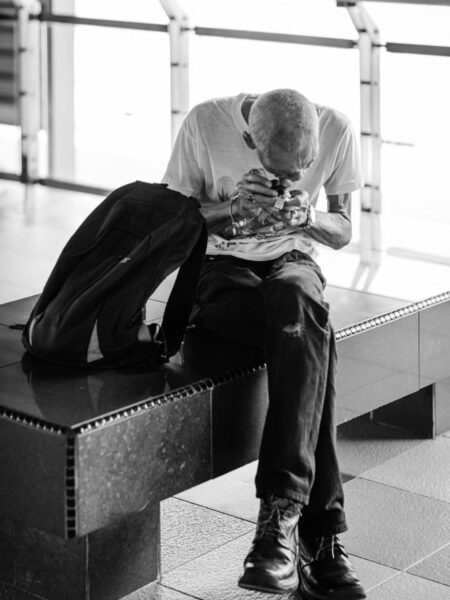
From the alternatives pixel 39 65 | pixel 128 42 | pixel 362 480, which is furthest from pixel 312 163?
pixel 39 65

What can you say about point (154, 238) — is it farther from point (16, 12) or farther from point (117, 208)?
point (16, 12)

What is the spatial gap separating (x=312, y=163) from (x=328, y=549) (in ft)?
3.31

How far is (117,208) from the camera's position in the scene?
2.77 metres

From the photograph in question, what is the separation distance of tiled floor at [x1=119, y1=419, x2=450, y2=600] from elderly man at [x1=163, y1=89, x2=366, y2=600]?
21 cm

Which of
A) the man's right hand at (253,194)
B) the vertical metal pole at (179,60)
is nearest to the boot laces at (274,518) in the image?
the man's right hand at (253,194)

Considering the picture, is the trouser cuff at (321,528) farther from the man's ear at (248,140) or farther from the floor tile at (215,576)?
the man's ear at (248,140)

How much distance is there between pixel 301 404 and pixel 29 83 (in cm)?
553

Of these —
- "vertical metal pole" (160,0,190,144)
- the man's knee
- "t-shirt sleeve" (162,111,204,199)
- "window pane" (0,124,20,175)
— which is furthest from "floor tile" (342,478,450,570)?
"window pane" (0,124,20,175)

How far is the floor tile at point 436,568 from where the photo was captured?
2.77 metres

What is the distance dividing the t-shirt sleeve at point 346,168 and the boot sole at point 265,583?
3.63 ft

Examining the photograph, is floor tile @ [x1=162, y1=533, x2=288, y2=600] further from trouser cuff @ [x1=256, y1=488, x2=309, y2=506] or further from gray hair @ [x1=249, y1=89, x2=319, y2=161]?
gray hair @ [x1=249, y1=89, x2=319, y2=161]

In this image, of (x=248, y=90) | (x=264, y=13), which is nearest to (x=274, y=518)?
(x=248, y=90)

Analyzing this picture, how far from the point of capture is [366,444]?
3.59 m

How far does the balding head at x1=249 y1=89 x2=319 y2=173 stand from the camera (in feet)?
9.02
